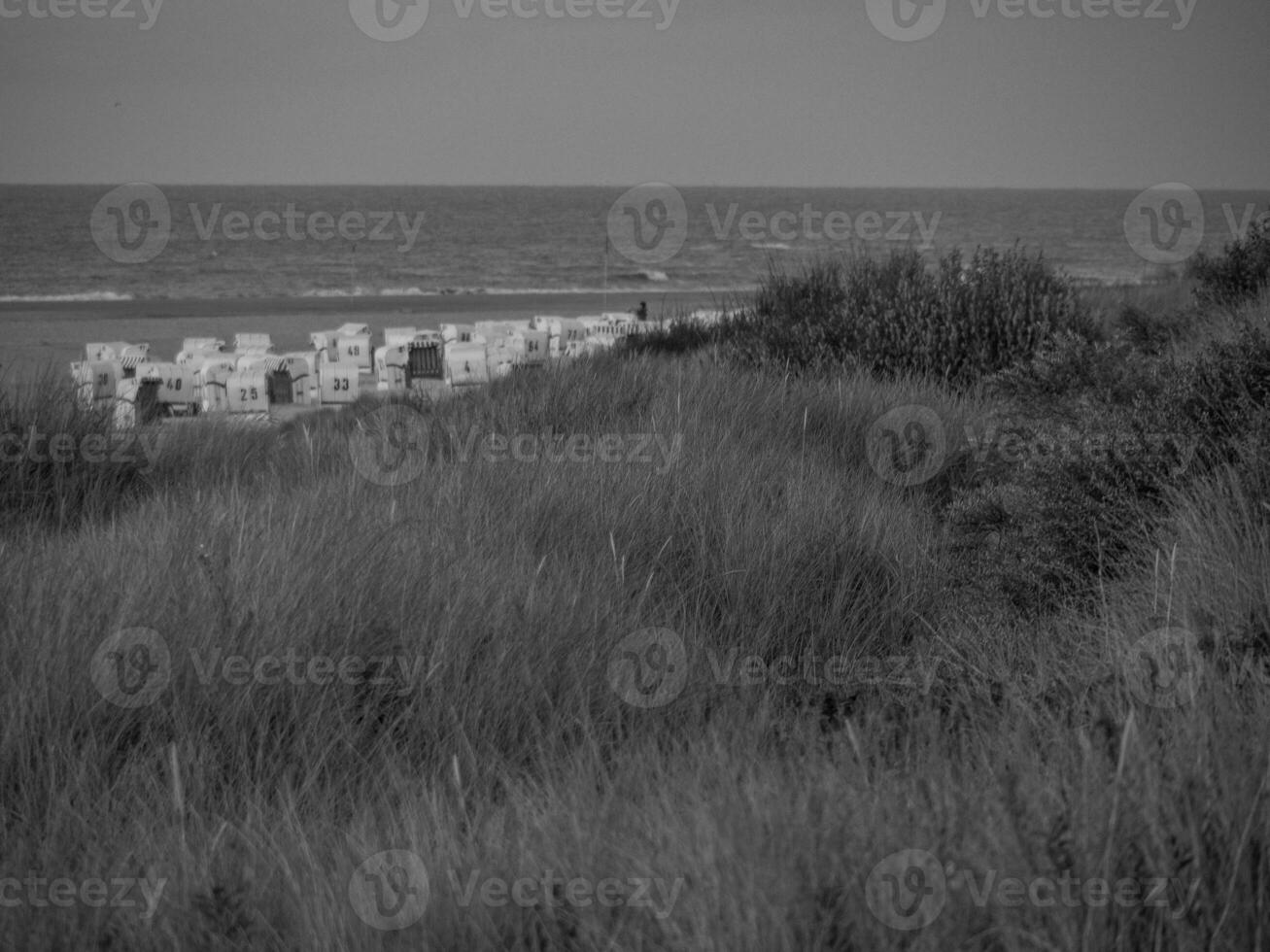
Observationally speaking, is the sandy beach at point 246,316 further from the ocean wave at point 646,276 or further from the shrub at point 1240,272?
the shrub at point 1240,272

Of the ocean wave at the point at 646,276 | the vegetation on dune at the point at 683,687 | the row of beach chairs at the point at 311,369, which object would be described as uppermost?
the ocean wave at the point at 646,276

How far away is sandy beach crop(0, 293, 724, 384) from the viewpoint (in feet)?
105

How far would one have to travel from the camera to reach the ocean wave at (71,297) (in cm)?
4816

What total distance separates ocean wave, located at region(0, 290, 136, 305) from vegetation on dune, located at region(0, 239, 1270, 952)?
47.8 m

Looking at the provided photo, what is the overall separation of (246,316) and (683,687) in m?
42.1

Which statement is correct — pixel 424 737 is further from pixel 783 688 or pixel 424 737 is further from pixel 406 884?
pixel 783 688

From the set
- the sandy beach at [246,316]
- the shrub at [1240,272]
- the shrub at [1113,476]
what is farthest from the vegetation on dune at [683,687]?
the sandy beach at [246,316]

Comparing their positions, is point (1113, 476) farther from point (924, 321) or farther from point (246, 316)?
point (246, 316)

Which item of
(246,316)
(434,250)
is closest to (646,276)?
(434,250)

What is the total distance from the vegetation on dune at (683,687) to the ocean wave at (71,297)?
→ 4783 cm

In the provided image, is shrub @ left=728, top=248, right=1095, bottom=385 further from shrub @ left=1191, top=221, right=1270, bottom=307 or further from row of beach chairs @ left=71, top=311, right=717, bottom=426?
row of beach chairs @ left=71, top=311, right=717, bottom=426

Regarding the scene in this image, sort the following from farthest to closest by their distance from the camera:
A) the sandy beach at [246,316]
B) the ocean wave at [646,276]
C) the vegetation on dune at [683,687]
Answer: the ocean wave at [646,276] → the sandy beach at [246,316] → the vegetation on dune at [683,687]

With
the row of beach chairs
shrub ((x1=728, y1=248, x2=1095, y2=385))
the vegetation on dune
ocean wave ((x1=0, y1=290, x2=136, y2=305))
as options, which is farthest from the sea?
the vegetation on dune

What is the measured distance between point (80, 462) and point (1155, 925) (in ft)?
19.6
